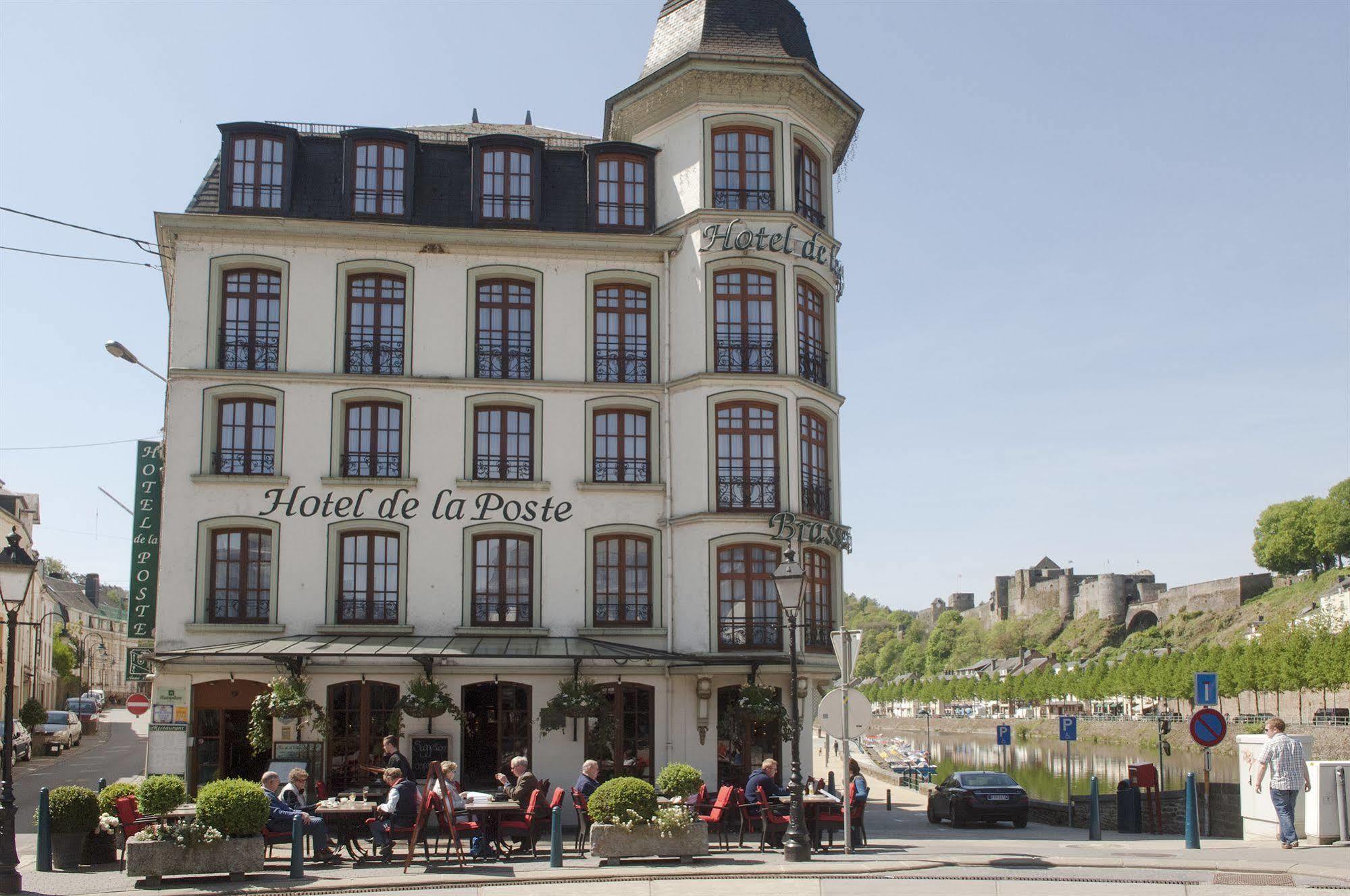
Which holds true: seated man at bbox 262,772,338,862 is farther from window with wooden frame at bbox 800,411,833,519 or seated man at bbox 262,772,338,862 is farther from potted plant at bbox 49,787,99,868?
window with wooden frame at bbox 800,411,833,519

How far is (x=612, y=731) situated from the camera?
95.4 feet

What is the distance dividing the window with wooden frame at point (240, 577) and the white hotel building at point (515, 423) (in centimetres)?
5

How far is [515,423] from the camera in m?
31.0

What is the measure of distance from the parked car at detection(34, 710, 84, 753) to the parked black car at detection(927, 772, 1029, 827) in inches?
1453

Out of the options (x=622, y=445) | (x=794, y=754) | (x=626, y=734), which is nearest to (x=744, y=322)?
(x=622, y=445)

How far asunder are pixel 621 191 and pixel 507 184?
8.76ft

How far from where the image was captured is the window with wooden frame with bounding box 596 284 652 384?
31.3m

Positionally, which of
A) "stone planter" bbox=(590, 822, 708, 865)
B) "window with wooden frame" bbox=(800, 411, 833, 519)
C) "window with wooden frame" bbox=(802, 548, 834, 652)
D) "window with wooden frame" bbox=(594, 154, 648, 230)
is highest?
"window with wooden frame" bbox=(594, 154, 648, 230)

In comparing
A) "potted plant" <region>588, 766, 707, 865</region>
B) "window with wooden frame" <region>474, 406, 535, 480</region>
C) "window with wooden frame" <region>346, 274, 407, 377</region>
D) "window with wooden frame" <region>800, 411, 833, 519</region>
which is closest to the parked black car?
"window with wooden frame" <region>800, 411, 833, 519</region>

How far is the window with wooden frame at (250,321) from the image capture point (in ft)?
99.7

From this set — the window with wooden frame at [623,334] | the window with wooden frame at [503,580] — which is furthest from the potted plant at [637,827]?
the window with wooden frame at [623,334]

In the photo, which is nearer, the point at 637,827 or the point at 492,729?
the point at 637,827

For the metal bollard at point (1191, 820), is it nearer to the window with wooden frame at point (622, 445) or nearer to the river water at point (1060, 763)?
the window with wooden frame at point (622, 445)

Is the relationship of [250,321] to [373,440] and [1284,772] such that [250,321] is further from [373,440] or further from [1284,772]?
[1284,772]
